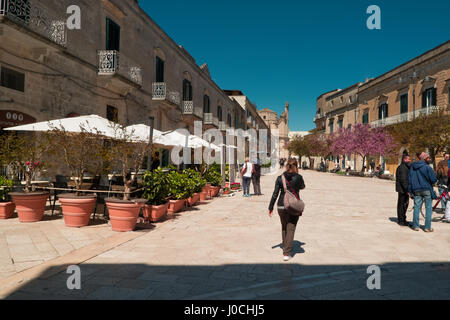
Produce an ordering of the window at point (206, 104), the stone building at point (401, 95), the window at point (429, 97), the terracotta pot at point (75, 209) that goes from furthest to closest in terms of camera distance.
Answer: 1. the window at point (206, 104)
2. the window at point (429, 97)
3. the stone building at point (401, 95)
4. the terracotta pot at point (75, 209)

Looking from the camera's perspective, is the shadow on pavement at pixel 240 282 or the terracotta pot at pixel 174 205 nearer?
the shadow on pavement at pixel 240 282

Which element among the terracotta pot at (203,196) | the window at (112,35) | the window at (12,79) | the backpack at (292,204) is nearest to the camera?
the backpack at (292,204)

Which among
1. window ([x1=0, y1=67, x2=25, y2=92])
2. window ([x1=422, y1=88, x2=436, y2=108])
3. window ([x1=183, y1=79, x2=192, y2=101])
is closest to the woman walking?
window ([x1=0, y1=67, x2=25, y2=92])

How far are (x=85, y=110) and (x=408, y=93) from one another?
28.2 meters

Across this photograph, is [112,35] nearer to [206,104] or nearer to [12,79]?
[12,79]

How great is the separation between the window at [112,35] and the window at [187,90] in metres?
7.99

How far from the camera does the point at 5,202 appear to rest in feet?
21.2

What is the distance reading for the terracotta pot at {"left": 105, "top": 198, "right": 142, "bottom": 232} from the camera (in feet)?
18.6

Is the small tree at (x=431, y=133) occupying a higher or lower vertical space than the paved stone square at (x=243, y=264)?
higher

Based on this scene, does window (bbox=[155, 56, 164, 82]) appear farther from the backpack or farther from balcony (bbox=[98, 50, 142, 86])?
the backpack

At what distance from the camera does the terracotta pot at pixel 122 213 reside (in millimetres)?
5660

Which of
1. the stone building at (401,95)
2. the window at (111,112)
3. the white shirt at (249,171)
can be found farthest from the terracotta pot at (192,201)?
the stone building at (401,95)

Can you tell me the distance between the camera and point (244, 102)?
42.4 meters

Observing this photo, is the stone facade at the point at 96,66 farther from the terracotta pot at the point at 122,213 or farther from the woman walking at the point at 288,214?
the woman walking at the point at 288,214
